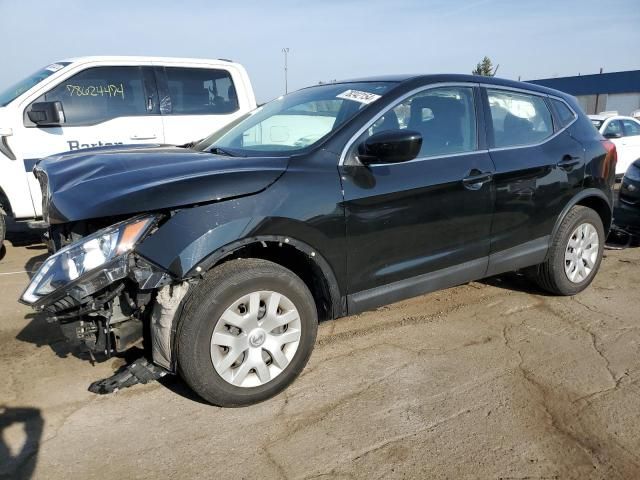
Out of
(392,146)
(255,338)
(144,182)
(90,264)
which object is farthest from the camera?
(392,146)

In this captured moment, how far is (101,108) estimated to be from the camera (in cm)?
612

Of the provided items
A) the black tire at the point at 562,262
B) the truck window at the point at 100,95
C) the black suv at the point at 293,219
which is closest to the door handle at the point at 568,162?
the black suv at the point at 293,219

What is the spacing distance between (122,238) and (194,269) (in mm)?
373

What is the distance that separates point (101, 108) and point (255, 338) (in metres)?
4.44

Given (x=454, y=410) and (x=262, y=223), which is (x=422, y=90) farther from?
(x=454, y=410)

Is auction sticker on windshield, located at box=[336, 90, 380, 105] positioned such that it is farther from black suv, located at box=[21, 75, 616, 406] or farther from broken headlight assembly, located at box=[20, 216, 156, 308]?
broken headlight assembly, located at box=[20, 216, 156, 308]

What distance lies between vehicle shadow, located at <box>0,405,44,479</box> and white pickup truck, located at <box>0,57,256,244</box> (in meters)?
3.44

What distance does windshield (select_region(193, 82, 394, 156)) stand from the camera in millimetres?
3309

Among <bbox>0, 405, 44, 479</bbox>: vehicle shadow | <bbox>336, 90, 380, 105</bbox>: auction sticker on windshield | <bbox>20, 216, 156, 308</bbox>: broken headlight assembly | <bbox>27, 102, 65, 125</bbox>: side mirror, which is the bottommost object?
<bbox>0, 405, 44, 479</bbox>: vehicle shadow

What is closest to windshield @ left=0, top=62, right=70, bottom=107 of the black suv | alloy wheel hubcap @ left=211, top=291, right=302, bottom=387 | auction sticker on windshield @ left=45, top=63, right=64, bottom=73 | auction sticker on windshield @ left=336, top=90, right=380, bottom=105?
auction sticker on windshield @ left=45, top=63, right=64, bottom=73

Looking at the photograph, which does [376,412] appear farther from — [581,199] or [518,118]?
[581,199]

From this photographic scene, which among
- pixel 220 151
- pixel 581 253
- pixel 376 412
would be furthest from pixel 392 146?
pixel 581 253

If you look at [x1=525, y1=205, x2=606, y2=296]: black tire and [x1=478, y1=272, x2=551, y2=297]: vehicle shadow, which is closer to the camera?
[x1=525, y1=205, x2=606, y2=296]: black tire

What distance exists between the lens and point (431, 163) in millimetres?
3395
